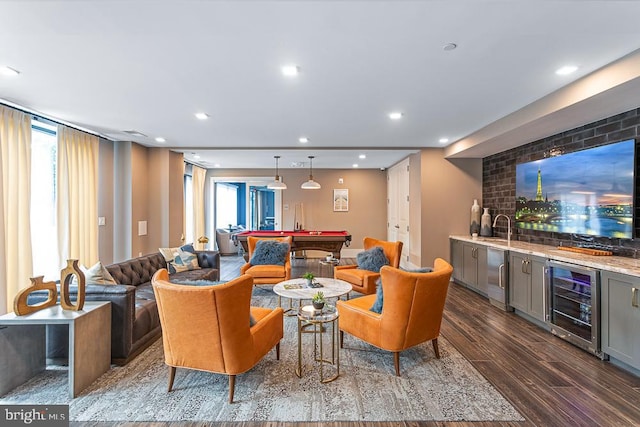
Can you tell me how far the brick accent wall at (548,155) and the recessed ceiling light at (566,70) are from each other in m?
1.09

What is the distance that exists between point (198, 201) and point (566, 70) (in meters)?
8.09

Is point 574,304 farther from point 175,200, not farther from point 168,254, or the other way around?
point 175,200

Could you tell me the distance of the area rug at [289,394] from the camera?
2.19 m

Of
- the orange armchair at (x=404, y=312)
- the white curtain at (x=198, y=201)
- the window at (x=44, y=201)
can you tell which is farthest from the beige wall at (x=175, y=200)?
the orange armchair at (x=404, y=312)

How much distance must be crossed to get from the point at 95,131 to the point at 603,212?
7013 mm

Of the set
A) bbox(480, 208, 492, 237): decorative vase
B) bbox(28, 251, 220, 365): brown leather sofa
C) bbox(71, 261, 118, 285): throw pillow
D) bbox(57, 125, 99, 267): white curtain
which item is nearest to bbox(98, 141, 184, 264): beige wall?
bbox(57, 125, 99, 267): white curtain

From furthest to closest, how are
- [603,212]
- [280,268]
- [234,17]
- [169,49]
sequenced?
1. [280,268]
2. [603,212]
3. [169,49]
4. [234,17]

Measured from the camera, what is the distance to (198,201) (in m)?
8.63

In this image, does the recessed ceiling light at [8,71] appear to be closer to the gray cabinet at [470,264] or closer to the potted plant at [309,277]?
the potted plant at [309,277]

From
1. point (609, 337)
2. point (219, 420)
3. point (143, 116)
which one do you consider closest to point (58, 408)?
point (219, 420)

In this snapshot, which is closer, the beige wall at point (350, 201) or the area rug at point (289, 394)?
the area rug at point (289, 394)

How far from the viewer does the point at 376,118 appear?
426 cm

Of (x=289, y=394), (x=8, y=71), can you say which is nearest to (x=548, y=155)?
(x=289, y=394)

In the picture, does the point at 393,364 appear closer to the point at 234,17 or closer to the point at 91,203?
the point at 234,17
